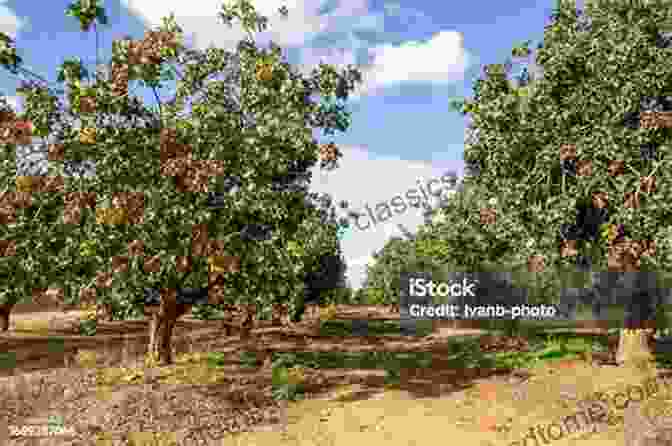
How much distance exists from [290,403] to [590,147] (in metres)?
9.31

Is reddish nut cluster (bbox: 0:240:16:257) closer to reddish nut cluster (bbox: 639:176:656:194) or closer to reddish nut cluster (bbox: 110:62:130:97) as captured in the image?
reddish nut cluster (bbox: 110:62:130:97)

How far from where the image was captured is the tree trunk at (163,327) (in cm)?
1691

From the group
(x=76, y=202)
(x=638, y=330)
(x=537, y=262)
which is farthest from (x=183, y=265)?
(x=638, y=330)

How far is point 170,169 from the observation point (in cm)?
1159

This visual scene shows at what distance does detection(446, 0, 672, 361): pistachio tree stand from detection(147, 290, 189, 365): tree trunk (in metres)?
9.41

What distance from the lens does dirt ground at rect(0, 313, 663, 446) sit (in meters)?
11.0

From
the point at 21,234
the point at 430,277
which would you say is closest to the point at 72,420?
the point at 21,234

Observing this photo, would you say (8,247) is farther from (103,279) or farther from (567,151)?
(567,151)

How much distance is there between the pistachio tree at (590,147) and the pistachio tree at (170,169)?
182 inches

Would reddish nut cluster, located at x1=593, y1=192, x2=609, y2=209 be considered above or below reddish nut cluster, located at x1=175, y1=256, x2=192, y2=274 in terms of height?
above

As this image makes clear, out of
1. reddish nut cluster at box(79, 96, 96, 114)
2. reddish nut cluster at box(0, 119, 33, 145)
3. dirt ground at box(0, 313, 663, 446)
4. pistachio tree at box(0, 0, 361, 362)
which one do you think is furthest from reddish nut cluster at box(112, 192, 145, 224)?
dirt ground at box(0, 313, 663, 446)

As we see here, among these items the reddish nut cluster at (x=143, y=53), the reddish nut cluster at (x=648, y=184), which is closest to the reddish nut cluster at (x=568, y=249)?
the reddish nut cluster at (x=648, y=184)

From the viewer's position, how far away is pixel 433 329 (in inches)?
1387

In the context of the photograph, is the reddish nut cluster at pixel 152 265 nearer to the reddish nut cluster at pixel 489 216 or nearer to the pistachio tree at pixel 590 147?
the pistachio tree at pixel 590 147
